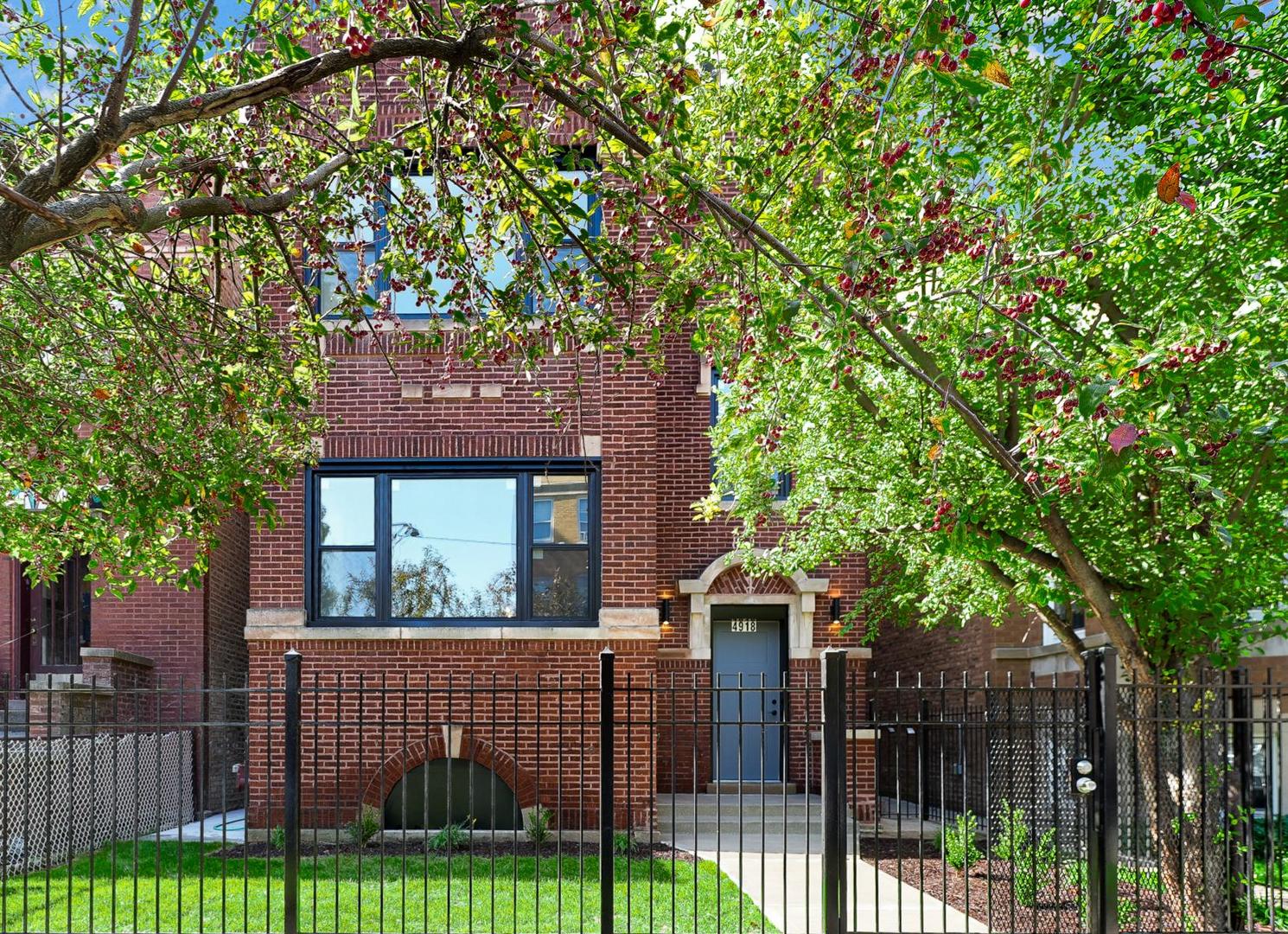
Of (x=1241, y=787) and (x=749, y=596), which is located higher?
(x=749, y=596)

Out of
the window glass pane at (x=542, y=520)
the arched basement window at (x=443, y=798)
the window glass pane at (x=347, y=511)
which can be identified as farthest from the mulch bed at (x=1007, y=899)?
the window glass pane at (x=347, y=511)

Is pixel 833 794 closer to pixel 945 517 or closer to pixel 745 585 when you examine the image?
pixel 945 517

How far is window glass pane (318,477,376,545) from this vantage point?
13.7 metres

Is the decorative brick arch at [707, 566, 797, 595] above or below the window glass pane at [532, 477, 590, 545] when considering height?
below

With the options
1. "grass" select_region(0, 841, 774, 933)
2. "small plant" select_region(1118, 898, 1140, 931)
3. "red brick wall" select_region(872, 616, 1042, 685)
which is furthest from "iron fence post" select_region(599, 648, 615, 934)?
"red brick wall" select_region(872, 616, 1042, 685)

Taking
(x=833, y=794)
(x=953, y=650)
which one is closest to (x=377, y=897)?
(x=833, y=794)

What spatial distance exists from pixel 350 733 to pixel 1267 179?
10360 millimetres

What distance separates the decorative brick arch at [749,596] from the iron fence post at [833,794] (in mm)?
7732

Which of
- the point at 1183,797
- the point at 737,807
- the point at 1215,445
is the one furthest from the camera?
the point at 737,807

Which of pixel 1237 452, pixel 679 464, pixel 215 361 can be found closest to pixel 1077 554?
pixel 1237 452

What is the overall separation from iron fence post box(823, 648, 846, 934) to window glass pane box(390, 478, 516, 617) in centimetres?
616

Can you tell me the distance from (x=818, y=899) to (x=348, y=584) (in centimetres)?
626

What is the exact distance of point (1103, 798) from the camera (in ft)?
26.5

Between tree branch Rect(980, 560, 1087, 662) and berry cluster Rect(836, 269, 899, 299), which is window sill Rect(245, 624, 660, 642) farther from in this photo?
berry cluster Rect(836, 269, 899, 299)
